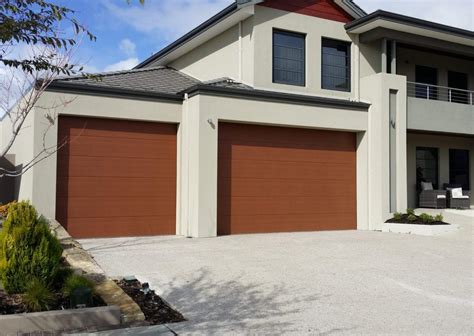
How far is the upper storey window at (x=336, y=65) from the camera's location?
51.8 feet

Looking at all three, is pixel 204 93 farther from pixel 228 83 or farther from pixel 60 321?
pixel 60 321

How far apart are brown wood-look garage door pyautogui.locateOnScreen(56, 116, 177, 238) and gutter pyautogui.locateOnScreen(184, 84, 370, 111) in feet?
4.79

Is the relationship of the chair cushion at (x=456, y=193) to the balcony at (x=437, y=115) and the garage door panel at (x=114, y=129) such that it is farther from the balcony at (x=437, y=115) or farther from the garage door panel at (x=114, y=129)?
the garage door panel at (x=114, y=129)

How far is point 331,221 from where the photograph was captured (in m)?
14.9

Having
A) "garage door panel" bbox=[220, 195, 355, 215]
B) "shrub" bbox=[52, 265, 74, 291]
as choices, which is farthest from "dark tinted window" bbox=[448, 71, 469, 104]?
"shrub" bbox=[52, 265, 74, 291]

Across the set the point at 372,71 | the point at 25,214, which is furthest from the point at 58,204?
the point at 372,71

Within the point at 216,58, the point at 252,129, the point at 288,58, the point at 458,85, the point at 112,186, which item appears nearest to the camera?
the point at 112,186

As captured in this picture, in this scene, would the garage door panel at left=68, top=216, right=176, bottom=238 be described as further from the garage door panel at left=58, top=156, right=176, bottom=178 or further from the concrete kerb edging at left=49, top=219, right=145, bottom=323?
the concrete kerb edging at left=49, top=219, right=145, bottom=323

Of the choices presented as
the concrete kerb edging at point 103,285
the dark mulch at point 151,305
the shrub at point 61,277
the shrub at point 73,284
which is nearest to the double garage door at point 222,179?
the concrete kerb edging at point 103,285

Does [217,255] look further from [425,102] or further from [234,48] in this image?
[425,102]

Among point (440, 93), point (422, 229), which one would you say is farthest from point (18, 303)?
point (440, 93)

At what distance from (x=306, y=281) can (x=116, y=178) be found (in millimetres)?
6330

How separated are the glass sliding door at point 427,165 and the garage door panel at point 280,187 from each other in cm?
507

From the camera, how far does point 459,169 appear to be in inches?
800
